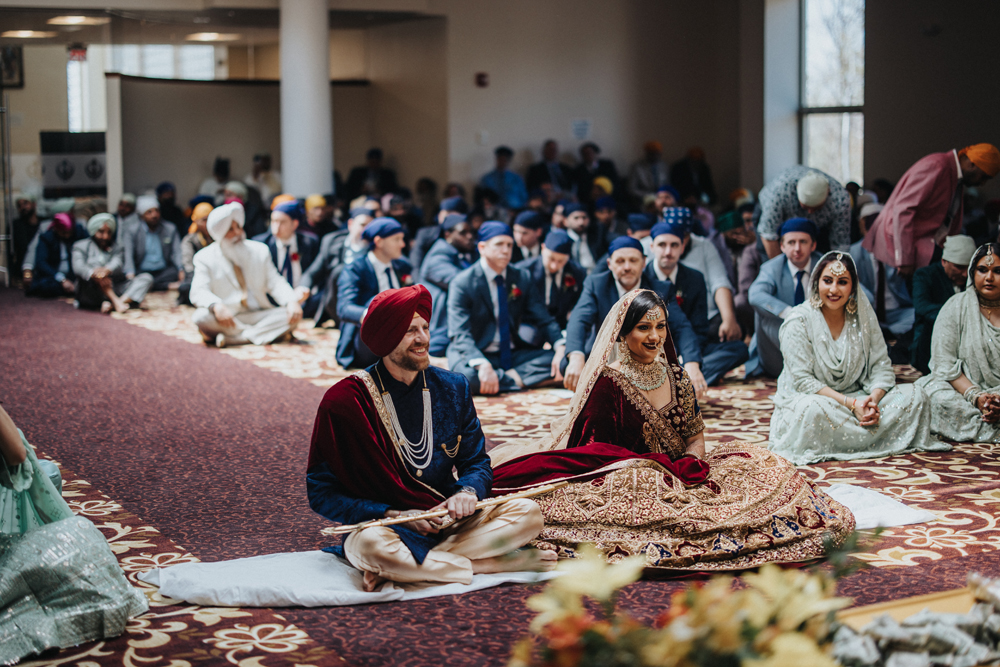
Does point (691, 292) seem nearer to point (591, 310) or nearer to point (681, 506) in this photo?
point (591, 310)

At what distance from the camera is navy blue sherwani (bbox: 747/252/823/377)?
6.38 m

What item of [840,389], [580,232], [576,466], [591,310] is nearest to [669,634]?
[576,466]

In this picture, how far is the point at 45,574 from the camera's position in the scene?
117 inches

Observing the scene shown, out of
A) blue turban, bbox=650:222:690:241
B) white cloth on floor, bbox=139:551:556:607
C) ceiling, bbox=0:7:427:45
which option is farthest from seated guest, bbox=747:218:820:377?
ceiling, bbox=0:7:427:45

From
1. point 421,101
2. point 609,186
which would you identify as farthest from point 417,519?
point 421,101

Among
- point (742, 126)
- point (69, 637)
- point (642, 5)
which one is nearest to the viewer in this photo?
point (69, 637)

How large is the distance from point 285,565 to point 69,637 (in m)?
0.68

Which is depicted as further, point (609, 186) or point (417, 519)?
point (609, 186)

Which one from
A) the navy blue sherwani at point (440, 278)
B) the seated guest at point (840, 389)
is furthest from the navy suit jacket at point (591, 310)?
the navy blue sherwani at point (440, 278)

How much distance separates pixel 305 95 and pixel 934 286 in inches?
306

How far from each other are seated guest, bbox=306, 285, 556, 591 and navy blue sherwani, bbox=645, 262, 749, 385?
10.1 ft

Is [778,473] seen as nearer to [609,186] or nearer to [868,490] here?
[868,490]

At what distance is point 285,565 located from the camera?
3410 mm

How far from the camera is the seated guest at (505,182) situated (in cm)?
1326
